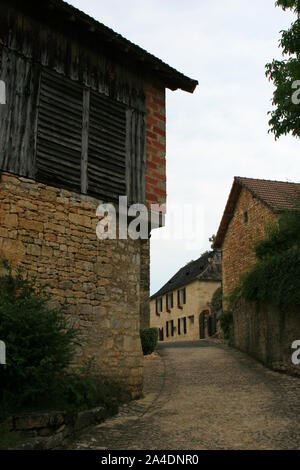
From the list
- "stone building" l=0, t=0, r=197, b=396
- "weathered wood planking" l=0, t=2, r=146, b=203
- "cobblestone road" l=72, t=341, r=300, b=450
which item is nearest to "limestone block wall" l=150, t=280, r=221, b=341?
"cobblestone road" l=72, t=341, r=300, b=450

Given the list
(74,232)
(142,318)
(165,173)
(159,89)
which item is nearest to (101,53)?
(159,89)

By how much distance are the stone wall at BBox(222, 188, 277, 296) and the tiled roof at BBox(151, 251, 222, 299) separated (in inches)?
441

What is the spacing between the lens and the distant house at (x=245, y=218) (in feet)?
59.3

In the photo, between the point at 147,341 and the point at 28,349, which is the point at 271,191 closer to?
the point at 147,341

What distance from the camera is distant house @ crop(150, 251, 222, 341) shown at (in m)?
31.7

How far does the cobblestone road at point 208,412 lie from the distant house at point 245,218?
21.5 ft

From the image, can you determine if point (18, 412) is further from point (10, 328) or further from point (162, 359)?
point (162, 359)

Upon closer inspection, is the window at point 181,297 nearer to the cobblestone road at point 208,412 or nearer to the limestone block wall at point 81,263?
the cobblestone road at point 208,412

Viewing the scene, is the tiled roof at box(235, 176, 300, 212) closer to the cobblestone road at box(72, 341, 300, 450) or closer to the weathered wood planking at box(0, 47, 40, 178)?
the cobblestone road at box(72, 341, 300, 450)

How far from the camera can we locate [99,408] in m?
7.41

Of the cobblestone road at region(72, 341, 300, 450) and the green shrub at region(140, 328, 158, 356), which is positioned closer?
the cobblestone road at region(72, 341, 300, 450)

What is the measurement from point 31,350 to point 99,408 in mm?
1850

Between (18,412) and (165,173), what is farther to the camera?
(165,173)
